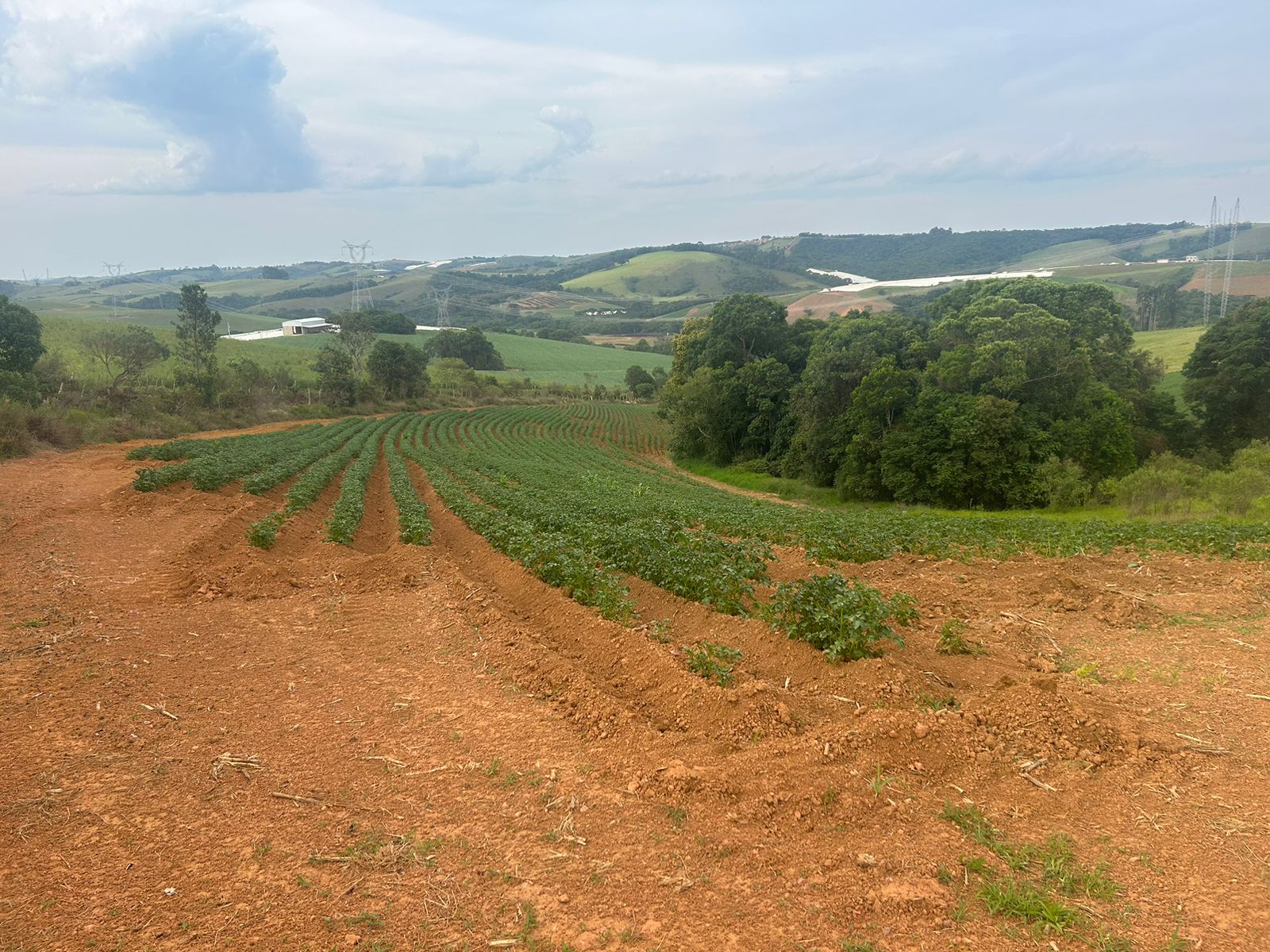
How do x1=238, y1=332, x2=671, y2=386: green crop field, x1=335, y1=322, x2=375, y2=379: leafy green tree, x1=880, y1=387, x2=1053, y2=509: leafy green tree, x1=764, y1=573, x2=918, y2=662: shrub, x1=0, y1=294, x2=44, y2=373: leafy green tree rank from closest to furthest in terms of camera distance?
x1=764, y1=573, x2=918, y2=662: shrub < x1=880, y1=387, x2=1053, y2=509: leafy green tree < x1=0, y1=294, x2=44, y2=373: leafy green tree < x1=335, y1=322, x2=375, y2=379: leafy green tree < x1=238, y1=332, x2=671, y2=386: green crop field

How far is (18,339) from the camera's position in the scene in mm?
42656

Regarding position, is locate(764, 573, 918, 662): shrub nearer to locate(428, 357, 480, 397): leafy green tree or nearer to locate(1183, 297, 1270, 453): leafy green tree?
locate(1183, 297, 1270, 453): leafy green tree

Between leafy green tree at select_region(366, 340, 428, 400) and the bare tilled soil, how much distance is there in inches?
2549

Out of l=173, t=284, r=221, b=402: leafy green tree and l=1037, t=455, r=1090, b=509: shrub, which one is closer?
l=1037, t=455, r=1090, b=509: shrub

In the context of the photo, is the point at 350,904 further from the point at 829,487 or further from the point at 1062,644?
the point at 829,487

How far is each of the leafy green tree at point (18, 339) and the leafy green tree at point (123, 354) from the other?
174 inches

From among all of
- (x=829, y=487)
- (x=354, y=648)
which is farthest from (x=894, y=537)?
(x=829, y=487)

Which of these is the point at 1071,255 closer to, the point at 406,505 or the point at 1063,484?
the point at 1063,484

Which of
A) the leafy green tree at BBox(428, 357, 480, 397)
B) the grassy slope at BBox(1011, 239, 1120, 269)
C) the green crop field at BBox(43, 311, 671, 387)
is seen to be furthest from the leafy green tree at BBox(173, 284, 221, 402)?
the grassy slope at BBox(1011, 239, 1120, 269)

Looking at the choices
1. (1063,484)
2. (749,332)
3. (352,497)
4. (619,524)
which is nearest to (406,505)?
Answer: (352,497)

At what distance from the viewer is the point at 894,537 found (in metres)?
16.6

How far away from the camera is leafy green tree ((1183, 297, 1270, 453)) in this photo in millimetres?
35656

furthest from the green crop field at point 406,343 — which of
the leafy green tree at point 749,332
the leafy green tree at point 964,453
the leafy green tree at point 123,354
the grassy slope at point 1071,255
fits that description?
the grassy slope at point 1071,255

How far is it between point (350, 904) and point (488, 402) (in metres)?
83.0
